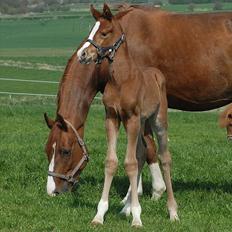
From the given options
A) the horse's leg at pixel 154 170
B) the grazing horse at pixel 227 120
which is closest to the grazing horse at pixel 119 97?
the horse's leg at pixel 154 170

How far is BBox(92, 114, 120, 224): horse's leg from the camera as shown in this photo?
739 cm

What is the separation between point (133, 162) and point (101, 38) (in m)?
1.26

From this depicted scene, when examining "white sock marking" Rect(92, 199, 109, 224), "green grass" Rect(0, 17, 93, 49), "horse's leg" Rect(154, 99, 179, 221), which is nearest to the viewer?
"white sock marking" Rect(92, 199, 109, 224)

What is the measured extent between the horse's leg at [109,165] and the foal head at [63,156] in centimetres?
109

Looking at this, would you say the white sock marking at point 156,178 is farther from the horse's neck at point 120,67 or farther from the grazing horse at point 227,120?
the grazing horse at point 227,120

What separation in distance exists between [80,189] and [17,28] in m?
56.2

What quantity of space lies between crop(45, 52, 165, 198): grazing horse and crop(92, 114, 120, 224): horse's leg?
3.44ft

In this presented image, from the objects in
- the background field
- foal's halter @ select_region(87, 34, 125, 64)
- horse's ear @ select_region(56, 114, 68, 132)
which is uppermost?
foal's halter @ select_region(87, 34, 125, 64)

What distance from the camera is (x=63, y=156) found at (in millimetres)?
8570

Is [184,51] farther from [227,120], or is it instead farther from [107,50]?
[227,120]

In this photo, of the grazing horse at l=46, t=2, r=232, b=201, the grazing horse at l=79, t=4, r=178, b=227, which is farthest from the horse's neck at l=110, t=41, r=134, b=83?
the grazing horse at l=46, t=2, r=232, b=201

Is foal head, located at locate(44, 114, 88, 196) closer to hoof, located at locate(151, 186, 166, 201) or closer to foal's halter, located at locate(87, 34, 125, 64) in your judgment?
hoof, located at locate(151, 186, 166, 201)

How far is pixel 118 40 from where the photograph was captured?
293 inches

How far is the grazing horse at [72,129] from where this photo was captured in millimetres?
8531
